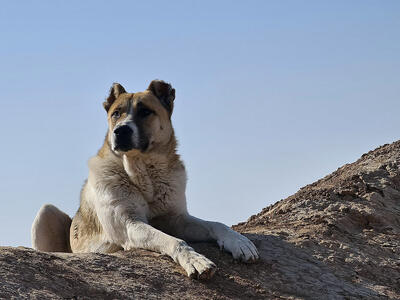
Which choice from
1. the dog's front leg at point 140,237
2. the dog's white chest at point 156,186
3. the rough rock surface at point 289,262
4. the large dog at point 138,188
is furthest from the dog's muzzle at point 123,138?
the rough rock surface at point 289,262

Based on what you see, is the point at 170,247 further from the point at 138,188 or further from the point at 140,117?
the point at 140,117

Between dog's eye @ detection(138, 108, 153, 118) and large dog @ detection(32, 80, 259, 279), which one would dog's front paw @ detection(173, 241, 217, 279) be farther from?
dog's eye @ detection(138, 108, 153, 118)

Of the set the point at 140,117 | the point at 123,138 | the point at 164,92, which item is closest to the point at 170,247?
the point at 123,138

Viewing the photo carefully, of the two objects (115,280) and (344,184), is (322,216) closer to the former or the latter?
(344,184)

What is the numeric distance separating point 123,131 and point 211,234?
5.07 ft

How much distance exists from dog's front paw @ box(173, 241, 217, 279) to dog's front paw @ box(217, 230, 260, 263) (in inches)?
25.0

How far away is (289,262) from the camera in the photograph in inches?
323

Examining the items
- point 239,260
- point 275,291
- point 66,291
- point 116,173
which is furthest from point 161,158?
point 66,291

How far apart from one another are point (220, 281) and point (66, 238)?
3353 mm

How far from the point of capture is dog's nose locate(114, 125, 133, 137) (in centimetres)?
858

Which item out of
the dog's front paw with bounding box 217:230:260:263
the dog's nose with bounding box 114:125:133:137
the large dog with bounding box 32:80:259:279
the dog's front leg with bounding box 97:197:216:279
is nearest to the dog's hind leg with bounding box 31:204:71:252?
the large dog with bounding box 32:80:259:279

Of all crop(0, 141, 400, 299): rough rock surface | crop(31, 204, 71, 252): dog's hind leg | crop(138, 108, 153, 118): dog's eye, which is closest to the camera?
crop(0, 141, 400, 299): rough rock surface

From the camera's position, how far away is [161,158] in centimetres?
898

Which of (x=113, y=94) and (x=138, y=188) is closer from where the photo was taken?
(x=138, y=188)
